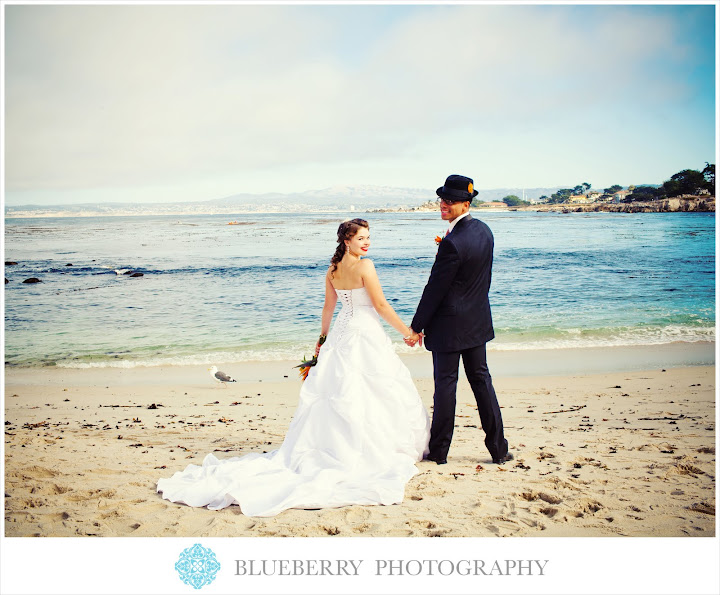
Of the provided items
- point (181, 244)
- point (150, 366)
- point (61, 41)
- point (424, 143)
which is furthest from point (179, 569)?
point (181, 244)

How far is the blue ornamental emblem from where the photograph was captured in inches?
120

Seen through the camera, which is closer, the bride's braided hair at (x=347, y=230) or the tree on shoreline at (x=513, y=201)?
the bride's braided hair at (x=347, y=230)

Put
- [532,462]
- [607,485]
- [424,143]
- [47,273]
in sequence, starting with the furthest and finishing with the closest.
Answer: [424,143], [47,273], [532,462], [607,485]

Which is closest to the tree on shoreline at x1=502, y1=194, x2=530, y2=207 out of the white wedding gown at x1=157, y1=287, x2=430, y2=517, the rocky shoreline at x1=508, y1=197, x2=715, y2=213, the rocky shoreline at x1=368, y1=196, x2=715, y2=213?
the rocky shoreline at x1=368, y1=196, x2=715, y2=213

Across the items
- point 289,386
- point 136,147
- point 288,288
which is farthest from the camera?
point 136,147

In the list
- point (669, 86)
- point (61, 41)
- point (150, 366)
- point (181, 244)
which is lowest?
point (150, 366)

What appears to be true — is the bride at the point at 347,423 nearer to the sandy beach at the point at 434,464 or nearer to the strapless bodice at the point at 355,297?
the strapless bodice at the point at 355,297

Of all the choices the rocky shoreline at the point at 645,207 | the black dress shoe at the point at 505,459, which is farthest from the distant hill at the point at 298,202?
the black dress shoe at the point at 505,459

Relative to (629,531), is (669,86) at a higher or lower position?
higher

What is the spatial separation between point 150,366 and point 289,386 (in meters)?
2.84

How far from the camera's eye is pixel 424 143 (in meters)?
21.9

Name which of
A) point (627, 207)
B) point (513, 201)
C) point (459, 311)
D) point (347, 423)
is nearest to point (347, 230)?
point (459, 311)

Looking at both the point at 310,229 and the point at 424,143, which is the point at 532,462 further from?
the point at 310,229

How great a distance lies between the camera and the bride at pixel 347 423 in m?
3.57
